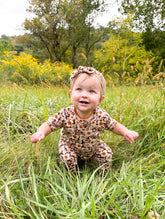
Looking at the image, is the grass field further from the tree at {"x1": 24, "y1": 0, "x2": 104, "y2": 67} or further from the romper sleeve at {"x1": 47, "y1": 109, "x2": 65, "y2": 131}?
the tree at {"x1": 24, "y1": 0, "x2": 104, "y2": 67}

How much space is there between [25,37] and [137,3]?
10052mm

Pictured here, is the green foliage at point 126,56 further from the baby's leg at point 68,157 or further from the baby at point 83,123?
the baby's leg at point 68,157

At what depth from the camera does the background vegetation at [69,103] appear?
3.51 ft

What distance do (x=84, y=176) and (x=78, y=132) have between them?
1.12ft

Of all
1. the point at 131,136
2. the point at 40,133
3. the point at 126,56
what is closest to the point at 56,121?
the point at 40,133

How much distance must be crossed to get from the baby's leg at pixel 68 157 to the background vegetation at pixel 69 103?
0.22 ft

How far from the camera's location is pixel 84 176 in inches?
57.2

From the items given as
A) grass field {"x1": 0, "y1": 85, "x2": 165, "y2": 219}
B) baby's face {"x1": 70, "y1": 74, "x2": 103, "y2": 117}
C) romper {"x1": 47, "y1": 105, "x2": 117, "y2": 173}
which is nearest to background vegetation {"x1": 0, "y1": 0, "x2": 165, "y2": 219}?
grass field {"x1": 0, "y1": 85, "x2": 165, "y2": 219}

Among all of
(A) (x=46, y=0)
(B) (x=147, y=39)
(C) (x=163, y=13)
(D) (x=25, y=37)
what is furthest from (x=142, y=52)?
(D) (x=25, y=37)

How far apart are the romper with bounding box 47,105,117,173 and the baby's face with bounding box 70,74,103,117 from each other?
0.16m

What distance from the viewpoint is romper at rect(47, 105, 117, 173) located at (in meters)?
1.45

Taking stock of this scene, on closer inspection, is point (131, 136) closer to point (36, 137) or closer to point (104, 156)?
point (104, 156)

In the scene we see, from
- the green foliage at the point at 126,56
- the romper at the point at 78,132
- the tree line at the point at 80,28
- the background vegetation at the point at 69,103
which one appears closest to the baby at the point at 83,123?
the romper at the point at 78,132

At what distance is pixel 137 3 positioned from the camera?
11.5 m
